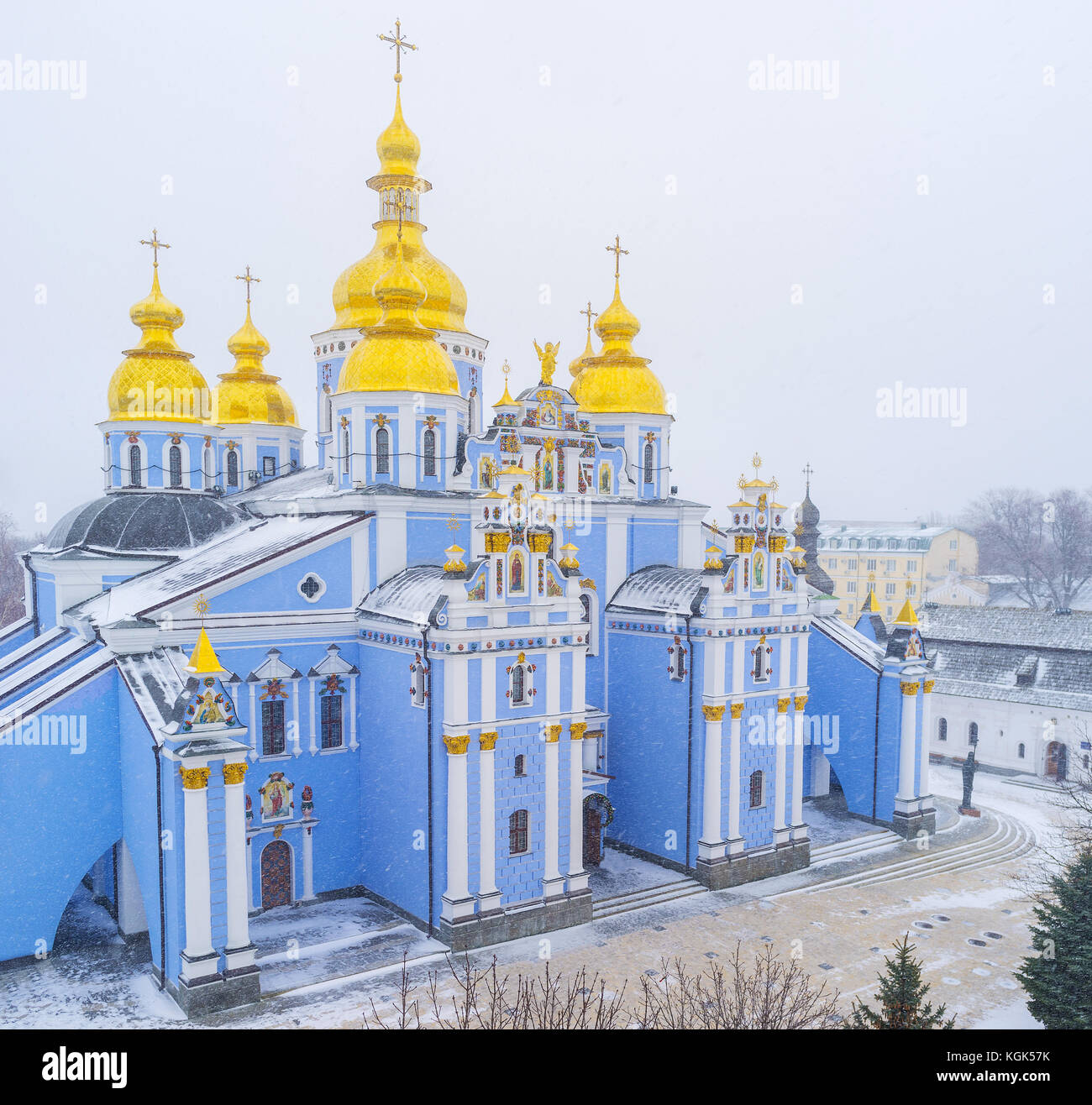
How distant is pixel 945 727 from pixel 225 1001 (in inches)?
990

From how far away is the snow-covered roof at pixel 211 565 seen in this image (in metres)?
17.7

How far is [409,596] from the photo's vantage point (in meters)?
18.1

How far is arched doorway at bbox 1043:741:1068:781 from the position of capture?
28.3m

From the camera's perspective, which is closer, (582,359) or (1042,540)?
(582,359)

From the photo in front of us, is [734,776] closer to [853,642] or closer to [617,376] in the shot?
[853,642]

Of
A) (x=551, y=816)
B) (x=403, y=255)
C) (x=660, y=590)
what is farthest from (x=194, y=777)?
(x=403, y=255)

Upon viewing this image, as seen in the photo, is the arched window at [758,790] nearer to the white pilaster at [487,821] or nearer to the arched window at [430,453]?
the white pilaster at [487,821]

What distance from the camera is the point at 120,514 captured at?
22.2 m

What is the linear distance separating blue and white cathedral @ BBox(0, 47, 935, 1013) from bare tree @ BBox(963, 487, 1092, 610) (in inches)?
1197

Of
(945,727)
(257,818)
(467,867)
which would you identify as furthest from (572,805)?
(945,727)

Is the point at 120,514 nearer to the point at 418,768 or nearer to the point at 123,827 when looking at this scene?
the point at 123,827

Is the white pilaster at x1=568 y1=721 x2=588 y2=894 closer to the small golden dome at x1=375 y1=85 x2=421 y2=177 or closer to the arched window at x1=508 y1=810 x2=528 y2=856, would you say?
the arched window at x1=508 y1=810 x2=528 y2=856

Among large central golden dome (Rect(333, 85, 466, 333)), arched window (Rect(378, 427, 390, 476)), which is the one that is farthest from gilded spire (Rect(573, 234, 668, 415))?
arched window (Rect(378, 427, 390, 476))

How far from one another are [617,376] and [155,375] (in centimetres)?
1181
